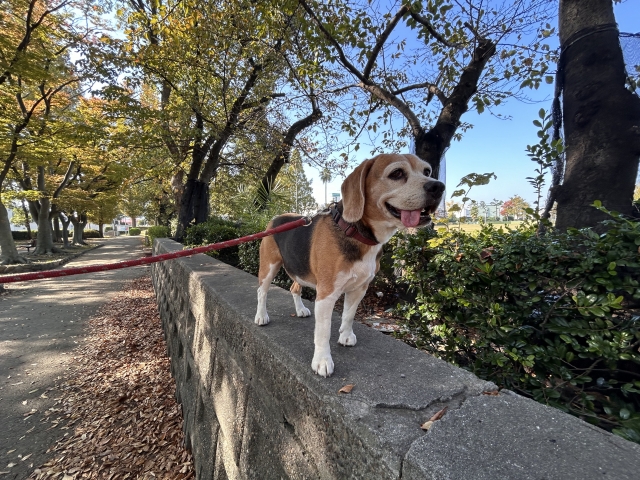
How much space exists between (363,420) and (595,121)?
3.57 metres

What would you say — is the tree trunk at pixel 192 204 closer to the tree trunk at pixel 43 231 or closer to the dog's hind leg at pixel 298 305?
the tree trunk at pixel 43 231

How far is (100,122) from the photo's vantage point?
12.3 m

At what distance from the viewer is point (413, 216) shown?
4.94 feet

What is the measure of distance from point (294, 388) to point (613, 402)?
1.75 meters

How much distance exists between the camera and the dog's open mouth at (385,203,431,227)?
1.50 meters

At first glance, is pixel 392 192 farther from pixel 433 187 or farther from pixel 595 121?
pixel 595 121

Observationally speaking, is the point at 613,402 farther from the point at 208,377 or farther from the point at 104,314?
the point at 104,314

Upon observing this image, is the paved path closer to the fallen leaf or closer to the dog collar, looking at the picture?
the fallen leaf

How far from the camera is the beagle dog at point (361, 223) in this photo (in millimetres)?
1501

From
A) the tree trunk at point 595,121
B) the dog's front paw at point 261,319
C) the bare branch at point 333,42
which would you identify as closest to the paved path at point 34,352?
the dog's front paw at point 261,319

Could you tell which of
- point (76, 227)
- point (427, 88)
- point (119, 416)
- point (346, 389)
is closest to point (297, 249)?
point (346, 389)

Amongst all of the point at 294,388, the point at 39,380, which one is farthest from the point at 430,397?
the point at 39,380

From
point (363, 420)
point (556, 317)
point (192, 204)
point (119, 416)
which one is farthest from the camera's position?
point (192, 204)

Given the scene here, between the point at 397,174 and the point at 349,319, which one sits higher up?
the point at 397,174
